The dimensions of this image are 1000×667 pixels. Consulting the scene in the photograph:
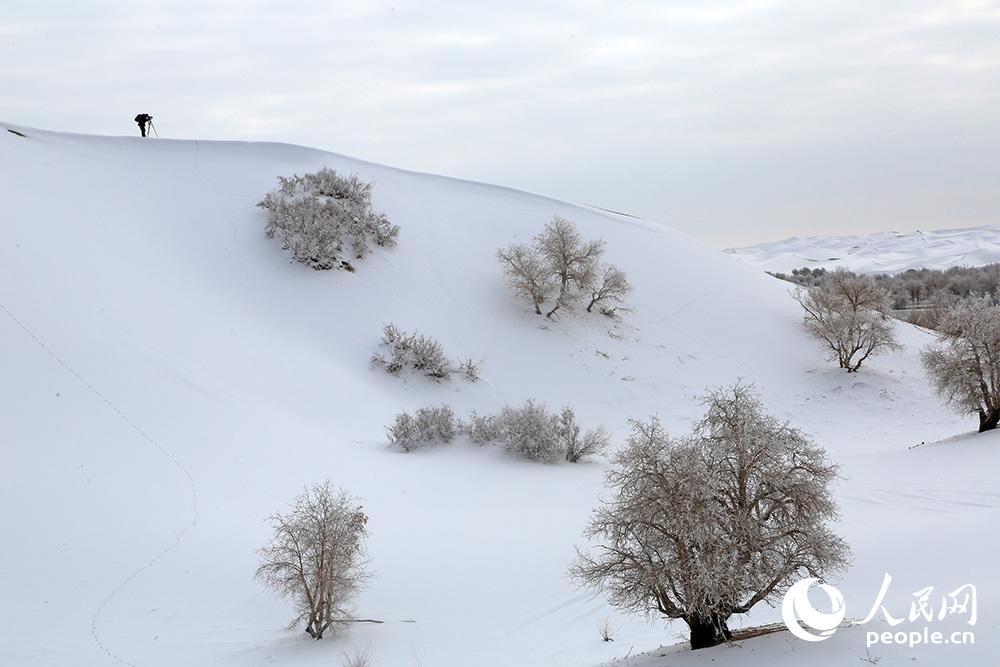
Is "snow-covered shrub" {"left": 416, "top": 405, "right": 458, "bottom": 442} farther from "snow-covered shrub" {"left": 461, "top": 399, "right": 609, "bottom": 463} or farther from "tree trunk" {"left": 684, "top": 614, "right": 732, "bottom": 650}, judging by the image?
"tree trunk" {"left": 684, "top": 614, "right": 732, "bottom": 650}

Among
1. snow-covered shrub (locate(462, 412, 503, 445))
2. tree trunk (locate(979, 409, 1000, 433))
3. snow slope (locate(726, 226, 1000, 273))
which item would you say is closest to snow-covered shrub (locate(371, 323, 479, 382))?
snow-covered shrub (locate(462, 412, 503, 445))

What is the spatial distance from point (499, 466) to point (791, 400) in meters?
13.0

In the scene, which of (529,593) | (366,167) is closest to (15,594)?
(529,593)

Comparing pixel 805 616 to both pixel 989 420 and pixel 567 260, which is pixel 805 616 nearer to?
pixel 989 420

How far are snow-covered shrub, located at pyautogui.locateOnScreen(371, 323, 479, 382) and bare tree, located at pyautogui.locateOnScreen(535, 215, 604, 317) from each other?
5483 mm

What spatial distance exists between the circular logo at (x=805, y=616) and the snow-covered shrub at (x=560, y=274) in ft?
70.8

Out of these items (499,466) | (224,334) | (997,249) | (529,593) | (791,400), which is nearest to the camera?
(529,593)

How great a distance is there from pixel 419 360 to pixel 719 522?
17.7m

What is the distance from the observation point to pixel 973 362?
19.6 metres

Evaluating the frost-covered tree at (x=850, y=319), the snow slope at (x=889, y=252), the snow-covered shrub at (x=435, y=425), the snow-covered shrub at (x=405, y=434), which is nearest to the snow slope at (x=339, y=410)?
the snow-covered shrub at (x=435, y=425)

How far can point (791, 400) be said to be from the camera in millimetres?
27453

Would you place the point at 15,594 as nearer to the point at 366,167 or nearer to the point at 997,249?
the point at 366,167

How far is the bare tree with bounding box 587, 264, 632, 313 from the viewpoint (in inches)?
1195

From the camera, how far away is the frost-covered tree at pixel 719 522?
7.83 m
